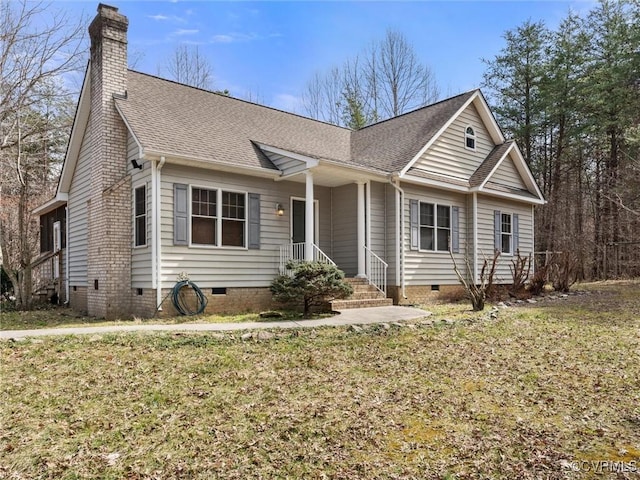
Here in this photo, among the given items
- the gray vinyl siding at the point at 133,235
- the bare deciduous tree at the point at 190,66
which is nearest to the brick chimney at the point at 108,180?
the gray vinyl siding at the point at 133,235

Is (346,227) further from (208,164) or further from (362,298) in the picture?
(208,164)

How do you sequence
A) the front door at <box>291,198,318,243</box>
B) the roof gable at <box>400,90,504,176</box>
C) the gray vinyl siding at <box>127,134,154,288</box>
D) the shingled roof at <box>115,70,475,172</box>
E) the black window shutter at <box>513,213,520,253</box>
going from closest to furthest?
the gray vinyl siding at <box>127,134,154,288</box> < the shingled roof at <box>115,70,475,172</box> < the front door at <box>291,198,318,243</box> < the roof gable at <box>400,90,504,176</box> < the black window shutter at <box>513,213,520,253</box>

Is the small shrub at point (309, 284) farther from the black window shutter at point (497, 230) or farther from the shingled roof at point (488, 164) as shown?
the black window shutter at point (497, 230)

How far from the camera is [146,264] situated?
996cm

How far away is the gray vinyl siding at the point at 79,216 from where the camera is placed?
12.5 m

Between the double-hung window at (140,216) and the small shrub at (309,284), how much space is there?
3209 mm

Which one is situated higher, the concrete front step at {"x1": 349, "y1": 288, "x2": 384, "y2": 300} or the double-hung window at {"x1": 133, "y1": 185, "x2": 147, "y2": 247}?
the double-hung window at {"x1": 133, "y1": 185, "x2": 147, "y2": 247}

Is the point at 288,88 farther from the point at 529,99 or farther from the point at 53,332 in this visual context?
the point at 53,332

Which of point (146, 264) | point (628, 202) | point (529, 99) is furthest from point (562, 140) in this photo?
point (146, 264)

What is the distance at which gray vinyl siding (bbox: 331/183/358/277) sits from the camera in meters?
12.4

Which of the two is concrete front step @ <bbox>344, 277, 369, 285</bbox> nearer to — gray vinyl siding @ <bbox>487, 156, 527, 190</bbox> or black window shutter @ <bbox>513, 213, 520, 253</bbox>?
gray vinyl siding @ <bbox>487, 156, 527, 190</bbox>

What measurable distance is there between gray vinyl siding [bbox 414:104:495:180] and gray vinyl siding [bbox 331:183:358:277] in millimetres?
2061

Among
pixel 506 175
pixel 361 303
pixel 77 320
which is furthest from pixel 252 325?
pixel 506 175

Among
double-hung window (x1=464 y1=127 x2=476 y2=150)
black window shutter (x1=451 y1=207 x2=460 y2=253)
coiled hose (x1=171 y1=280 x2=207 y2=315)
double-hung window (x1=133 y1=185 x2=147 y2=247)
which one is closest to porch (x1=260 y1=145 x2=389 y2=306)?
coiled hose (x1=171 y1=280 x2=207 y2=315)
